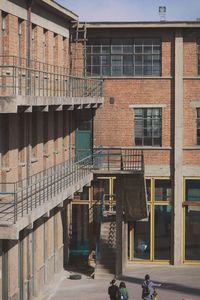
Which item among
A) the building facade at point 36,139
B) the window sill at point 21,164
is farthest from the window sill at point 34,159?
the window sill at point 21,164

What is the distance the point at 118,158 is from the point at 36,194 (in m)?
11.6

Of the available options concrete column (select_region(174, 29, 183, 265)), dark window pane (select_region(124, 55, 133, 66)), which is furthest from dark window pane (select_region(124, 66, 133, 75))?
concrete column (select_region(174, 29, 183, 265))

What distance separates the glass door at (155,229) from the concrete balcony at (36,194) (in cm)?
356

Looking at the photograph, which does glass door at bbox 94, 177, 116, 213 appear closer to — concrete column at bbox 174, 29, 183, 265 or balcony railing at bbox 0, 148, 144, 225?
balcony railing at bbox 0, 148, 144, 225

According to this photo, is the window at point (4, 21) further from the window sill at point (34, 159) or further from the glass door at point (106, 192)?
the glass door at point (106, 192)

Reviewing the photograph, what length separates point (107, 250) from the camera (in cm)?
3128

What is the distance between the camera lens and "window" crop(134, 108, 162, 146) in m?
32.8

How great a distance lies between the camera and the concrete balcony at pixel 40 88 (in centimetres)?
1869

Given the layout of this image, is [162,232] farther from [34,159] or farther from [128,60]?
[34,159]

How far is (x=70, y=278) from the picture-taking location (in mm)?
30000

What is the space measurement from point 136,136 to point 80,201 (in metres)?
3.84

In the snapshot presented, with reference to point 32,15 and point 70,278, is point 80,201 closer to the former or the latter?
point 70,278

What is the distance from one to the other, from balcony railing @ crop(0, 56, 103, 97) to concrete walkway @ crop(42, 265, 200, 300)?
23.9 ft

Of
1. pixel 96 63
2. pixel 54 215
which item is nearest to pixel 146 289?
pixel 54 215
